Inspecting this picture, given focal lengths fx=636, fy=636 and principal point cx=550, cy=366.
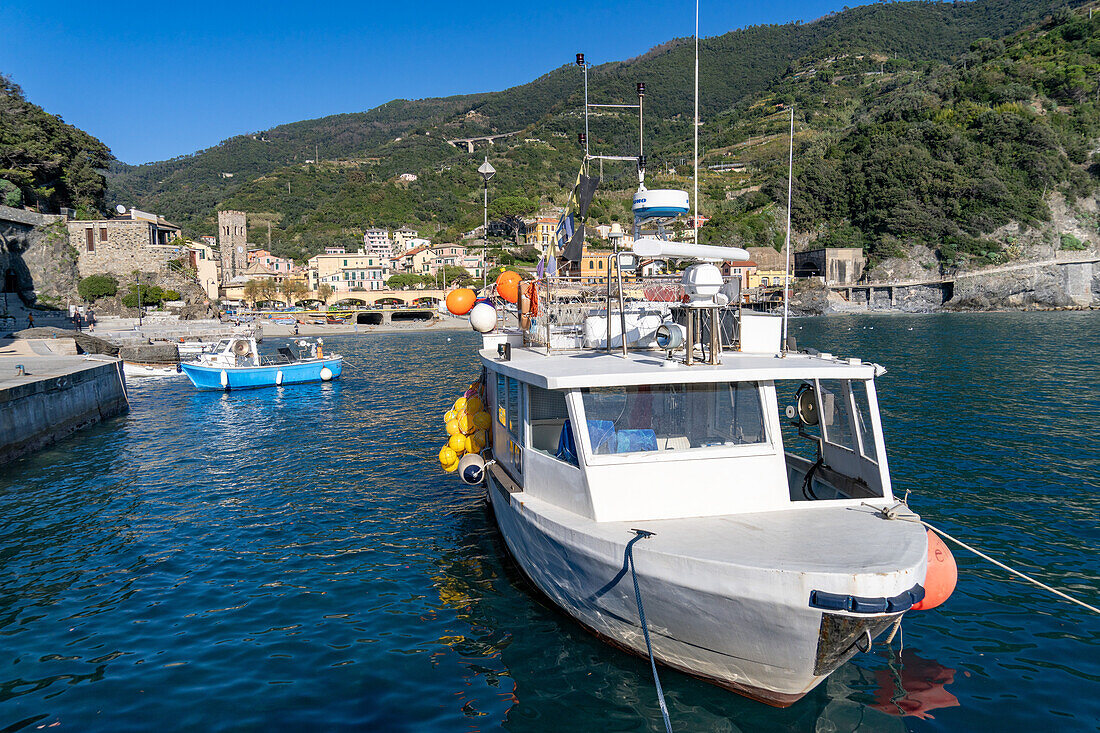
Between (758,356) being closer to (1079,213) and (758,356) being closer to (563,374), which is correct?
(563,374)

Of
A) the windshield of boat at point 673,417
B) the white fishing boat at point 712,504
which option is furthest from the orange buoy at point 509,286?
the windshield of boat at point 673,417

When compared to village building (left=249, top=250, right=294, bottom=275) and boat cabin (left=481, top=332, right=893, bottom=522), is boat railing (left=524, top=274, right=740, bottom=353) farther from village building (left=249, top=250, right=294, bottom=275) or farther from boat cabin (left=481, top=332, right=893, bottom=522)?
village building (left=249, top=250, right=294, bottom=275)

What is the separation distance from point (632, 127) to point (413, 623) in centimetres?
20439

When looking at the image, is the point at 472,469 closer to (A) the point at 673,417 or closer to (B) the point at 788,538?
(A) the point at 673,417

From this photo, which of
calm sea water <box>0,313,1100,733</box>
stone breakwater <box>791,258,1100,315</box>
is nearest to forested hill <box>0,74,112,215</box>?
calm sea water <box>0,313,1100,733</box>

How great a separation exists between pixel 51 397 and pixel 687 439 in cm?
2187

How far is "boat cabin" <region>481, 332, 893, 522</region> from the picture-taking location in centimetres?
676

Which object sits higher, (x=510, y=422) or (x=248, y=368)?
(x=510, y=422)

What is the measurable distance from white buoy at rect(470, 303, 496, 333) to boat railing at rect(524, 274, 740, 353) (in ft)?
3.99

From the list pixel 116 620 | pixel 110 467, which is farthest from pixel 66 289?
pixel 116 620

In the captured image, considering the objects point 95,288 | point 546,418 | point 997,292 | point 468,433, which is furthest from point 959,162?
point 95,288

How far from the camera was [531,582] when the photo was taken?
9086 millimetres

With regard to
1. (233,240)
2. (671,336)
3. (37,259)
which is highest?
(233,240)

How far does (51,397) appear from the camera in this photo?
20328 millimetres
